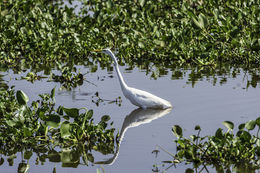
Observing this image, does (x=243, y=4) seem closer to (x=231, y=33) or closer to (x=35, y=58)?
(x=231, y=33)

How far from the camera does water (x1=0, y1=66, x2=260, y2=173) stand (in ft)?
18.9

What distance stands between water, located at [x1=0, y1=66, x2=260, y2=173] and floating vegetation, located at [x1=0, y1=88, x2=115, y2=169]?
158 mm

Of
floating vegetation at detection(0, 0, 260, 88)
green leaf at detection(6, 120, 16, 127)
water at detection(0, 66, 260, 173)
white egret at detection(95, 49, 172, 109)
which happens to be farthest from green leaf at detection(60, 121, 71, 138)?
floating vegetation at detection(0, 0, 260, 88)

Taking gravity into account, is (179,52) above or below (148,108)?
above

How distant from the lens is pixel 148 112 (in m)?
7.63

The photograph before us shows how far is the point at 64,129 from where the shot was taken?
592 cm

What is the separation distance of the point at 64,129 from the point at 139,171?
0.98 m

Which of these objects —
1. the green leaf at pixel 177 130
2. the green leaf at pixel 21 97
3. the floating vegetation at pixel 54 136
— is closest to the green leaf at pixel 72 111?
the floating vegetation at pixel 54 136

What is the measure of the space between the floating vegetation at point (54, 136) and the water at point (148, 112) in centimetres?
16

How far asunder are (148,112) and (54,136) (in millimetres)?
1697

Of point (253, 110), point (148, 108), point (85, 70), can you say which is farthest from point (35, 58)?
point (253, 110)

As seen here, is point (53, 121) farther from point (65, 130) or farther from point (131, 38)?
point (131, 38)

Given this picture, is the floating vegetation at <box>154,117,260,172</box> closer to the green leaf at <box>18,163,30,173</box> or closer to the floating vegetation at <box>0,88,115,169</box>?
the floating vegetation at <box>0,88,115,169</box>

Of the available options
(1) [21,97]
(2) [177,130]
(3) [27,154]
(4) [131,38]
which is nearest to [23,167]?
(3) [27,154]
